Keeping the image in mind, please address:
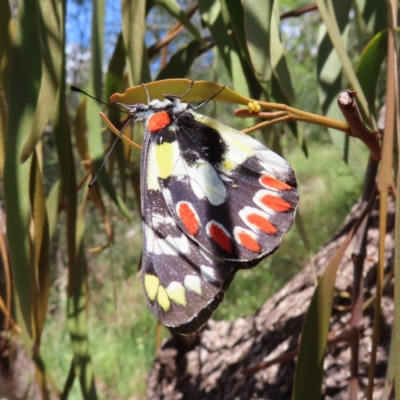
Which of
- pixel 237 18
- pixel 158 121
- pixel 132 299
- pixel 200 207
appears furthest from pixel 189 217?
pixel 132 299

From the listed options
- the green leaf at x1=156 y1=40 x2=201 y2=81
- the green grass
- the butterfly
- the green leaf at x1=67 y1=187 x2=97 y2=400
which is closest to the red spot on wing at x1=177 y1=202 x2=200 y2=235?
the butterfly

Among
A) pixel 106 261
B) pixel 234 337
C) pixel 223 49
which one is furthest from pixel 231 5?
pixel 106 261

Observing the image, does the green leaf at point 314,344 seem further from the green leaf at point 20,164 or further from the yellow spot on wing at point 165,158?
the green leaf at point 20,164

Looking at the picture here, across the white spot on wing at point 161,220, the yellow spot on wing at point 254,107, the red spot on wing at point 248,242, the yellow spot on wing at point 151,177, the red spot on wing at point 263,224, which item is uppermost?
the yellow spot on wing at point 254,107

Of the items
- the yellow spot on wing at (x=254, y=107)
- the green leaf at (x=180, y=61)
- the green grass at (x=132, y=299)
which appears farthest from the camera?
the green grass at (x=132, y=299)

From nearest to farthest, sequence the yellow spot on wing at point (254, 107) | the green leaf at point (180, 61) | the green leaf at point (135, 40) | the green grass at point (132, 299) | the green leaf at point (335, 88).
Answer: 1. the yellow spot on wing at point (254, 107)
2. the green leaf at point (135, 40)
3. the green leaf at point (335, 88)
4. the green leaf at point (180, 61)
5. the green grass at point (132, 299)

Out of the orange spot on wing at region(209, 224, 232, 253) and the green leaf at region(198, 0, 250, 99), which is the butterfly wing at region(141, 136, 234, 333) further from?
the green leaf at region(198, 0, 250, 99)

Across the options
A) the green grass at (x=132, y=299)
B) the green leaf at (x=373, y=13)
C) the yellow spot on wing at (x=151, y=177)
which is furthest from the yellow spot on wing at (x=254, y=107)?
the green grass at (x=132, y=299)
